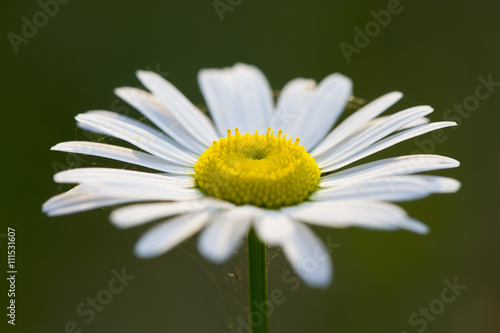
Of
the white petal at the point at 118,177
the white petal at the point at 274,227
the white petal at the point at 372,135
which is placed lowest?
the white petal at the point at 372,135

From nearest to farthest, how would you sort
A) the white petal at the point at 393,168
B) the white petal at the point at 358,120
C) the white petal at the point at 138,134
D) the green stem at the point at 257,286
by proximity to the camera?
the green stem at the point at 257,286
the white petal at the point at 393,168
the white petal at the point at 138,134
the white petal at the point at 358,120

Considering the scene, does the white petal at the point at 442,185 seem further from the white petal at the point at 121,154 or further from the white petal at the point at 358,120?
the white petal at the point at 121,154

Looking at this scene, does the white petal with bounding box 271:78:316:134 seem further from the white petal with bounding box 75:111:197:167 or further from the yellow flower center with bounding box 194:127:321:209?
the white petal with bounding box 75:111:197:167

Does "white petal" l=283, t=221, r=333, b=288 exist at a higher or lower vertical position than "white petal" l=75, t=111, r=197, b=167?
lower

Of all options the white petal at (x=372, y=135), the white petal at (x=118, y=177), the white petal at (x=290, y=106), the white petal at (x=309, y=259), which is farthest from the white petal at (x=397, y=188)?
the white petal at (x=290, y=106)

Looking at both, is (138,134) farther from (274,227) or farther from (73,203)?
(274,227)

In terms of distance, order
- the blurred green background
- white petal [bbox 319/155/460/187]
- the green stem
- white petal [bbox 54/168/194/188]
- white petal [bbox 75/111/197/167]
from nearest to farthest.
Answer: the green stem < white petal [bbox 54/168/194/188] < white petal [bbox 319/155/460/187] < white petal [bbox 75/111/197/167] < the blurred green background

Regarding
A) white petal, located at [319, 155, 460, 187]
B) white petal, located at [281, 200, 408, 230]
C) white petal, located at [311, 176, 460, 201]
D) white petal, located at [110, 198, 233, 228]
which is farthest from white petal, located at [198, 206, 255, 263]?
white petal, located at [319, 155, 460, 187]
